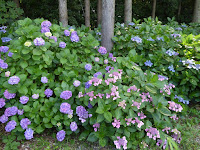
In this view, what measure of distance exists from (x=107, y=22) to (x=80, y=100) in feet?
5.83

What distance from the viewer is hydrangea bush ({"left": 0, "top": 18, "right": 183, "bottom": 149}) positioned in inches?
83.8

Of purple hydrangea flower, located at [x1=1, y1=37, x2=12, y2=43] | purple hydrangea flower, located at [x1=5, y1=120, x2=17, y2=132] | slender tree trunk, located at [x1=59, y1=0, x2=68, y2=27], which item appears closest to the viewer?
purple hydrangea flower, located at [x1=5, y1=120, x2=17, y2=132]

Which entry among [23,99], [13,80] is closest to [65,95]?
[23,99]

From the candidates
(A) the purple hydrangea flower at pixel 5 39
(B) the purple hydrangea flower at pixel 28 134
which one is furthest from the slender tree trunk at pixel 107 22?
(B) the purple hydrangea flower at pixel 28 134

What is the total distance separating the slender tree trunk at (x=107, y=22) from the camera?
3408 millimetres

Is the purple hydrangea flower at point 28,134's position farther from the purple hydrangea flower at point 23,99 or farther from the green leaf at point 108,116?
the green leaf at point 108,116

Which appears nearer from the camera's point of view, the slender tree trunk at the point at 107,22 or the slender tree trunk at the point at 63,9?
the slender tree trunk at the point at 107,22

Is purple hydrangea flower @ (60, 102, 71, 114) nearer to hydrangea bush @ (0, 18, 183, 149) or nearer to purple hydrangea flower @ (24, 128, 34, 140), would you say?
hydrangea bush @ (0, 18, 183, 149)

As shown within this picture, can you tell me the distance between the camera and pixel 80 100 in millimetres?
2227

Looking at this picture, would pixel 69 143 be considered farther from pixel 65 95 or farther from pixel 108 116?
pixel 108 116

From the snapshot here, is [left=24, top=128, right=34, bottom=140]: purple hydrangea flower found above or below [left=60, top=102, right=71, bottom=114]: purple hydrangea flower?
→ below

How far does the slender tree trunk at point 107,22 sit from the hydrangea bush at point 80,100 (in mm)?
981

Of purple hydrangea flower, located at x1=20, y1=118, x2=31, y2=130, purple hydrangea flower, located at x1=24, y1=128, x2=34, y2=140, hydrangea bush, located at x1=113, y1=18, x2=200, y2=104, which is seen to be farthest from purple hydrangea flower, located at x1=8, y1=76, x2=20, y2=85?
hydrangea bush, located at x1=113, y1=18, x2=200, y2=104

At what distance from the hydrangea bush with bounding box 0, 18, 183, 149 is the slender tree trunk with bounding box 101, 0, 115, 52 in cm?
98
